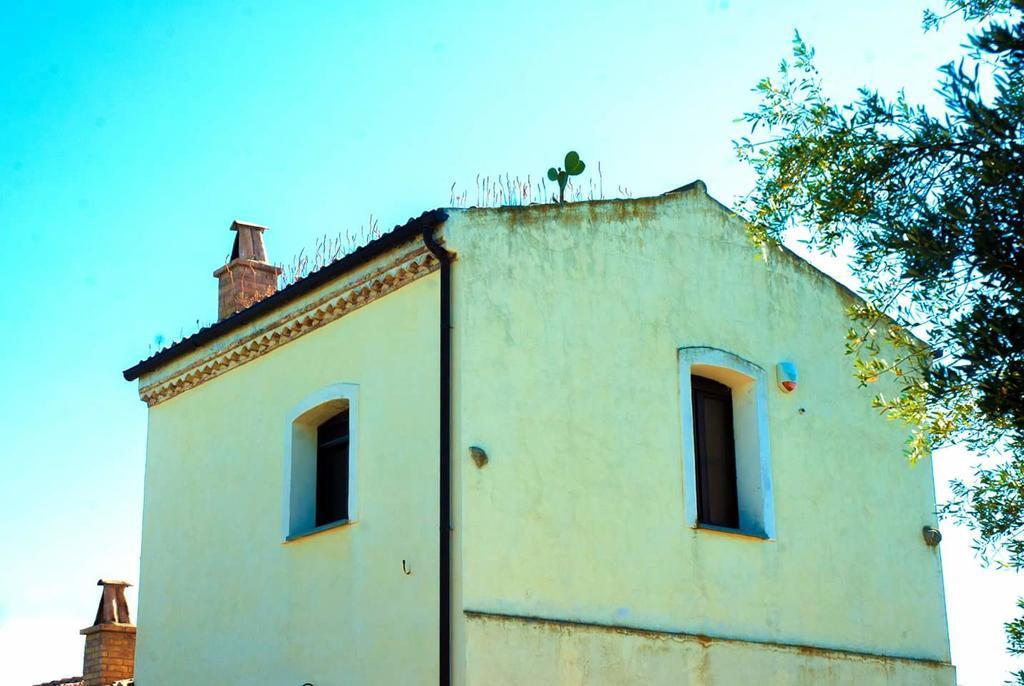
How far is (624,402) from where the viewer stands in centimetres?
1307

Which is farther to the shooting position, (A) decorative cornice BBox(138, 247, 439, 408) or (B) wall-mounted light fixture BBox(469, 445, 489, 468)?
(A) decorative cornice BBox(138, 247, 439, 408)

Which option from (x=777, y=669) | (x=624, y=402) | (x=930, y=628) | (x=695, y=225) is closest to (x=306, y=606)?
(x=624, y=402)

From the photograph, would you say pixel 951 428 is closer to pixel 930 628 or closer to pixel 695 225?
pixel 695 225

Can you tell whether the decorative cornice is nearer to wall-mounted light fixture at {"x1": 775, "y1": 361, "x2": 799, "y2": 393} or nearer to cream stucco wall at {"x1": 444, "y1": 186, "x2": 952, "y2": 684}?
cream stucco wall at {"x1": 444, "y1": 186, "x2": 952, "y2": 684}

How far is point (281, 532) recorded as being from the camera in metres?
14.1

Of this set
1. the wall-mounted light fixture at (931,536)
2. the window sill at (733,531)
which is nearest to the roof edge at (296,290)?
the window sill at (733,531)

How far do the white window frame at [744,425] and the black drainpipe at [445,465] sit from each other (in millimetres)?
2483

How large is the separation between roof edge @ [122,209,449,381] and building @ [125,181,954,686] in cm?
4

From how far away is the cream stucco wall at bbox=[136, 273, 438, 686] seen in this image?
488 inches

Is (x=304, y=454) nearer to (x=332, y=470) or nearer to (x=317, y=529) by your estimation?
(x=332, y=470)

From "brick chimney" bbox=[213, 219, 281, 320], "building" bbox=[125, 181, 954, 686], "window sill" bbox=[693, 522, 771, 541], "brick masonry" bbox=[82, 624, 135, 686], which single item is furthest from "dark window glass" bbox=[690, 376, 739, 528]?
"brick masonry" bbox=[82, 624, 135, 686]

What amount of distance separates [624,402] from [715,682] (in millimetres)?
2652

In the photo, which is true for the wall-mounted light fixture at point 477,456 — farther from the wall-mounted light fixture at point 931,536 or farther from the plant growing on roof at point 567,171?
the wall-mounted light fixture at point 931,536

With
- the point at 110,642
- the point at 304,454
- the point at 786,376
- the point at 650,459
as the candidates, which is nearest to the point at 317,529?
the point at 304,454
